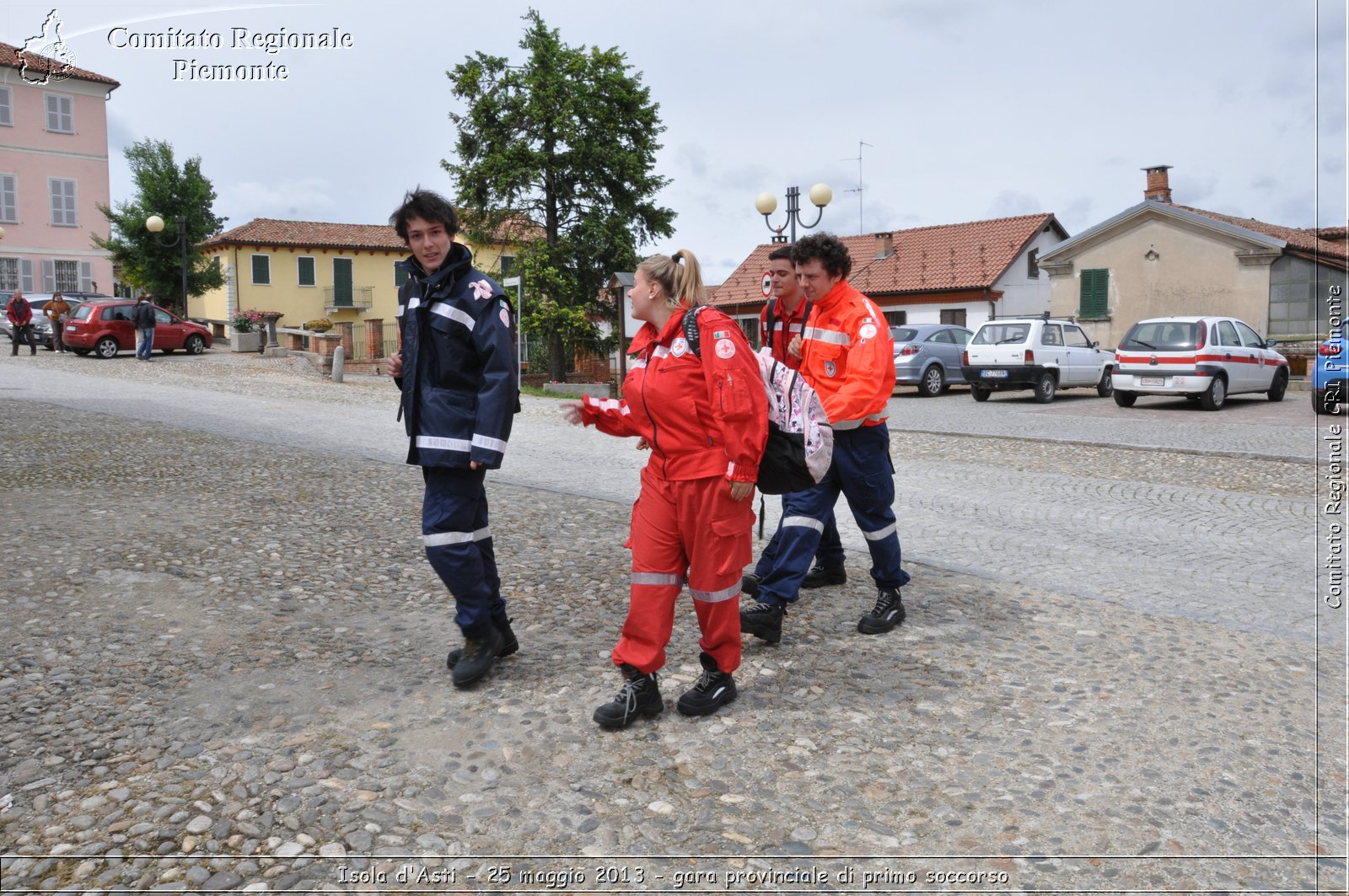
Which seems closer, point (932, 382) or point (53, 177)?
point (932, 382)

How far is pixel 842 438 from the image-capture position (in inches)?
194

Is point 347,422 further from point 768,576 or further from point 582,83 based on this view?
point 582,83

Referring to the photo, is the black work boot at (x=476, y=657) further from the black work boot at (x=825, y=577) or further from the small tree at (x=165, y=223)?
the small tree at (x=165, y=223)

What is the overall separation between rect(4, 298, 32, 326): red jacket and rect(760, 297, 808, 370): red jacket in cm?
2786

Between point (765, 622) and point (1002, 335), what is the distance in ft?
60.2

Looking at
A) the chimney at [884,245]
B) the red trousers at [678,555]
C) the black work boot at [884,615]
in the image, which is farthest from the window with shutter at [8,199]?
the red trousers at [678,555]

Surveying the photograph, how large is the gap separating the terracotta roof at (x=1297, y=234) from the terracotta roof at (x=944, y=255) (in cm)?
723

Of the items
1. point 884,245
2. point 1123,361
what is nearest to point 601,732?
point 1123,361

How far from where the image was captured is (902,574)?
5.15 metres

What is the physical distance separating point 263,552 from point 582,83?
27085mm

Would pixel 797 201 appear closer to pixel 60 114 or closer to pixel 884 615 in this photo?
pixel 884 615

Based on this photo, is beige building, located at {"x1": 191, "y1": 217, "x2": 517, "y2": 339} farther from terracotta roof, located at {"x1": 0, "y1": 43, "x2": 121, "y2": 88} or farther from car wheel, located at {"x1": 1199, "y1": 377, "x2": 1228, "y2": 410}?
car wheel, located at {"x1": 1199, "y1": 377, "x2": 1228, "y2": 410}

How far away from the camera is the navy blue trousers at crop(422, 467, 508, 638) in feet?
13.5

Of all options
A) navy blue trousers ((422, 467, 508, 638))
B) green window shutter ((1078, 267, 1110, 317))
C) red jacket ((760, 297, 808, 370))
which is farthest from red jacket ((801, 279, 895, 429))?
green window shutter ((1078, 267, 1110, 317))
